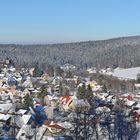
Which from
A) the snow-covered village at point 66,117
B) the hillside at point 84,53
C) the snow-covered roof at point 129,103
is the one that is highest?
the snow-covered village at point 66,117

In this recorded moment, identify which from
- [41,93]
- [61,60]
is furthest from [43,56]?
[41,93]

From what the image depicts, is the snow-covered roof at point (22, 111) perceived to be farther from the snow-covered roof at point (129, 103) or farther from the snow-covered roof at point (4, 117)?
the snow-covered roof at point (129, 103)

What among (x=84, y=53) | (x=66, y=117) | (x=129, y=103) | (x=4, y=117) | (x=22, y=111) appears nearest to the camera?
(x=4, y=117)

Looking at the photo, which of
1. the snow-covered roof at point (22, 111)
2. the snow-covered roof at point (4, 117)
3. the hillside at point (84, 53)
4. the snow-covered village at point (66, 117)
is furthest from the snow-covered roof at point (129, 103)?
the hillside at point (84, 53)

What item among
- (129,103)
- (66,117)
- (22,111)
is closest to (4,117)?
(22,111)

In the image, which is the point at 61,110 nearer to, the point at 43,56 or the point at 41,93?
the point at 41,93

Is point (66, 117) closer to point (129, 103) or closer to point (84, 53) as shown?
point (129, 103)

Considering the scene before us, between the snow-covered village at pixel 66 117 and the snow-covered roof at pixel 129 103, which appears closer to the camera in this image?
the snow-covered village at pixel 66 117

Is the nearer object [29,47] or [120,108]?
[120,108]

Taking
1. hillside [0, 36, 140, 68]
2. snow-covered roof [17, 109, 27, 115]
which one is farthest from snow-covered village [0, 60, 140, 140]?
hillside [0, 36, 140, 68]
